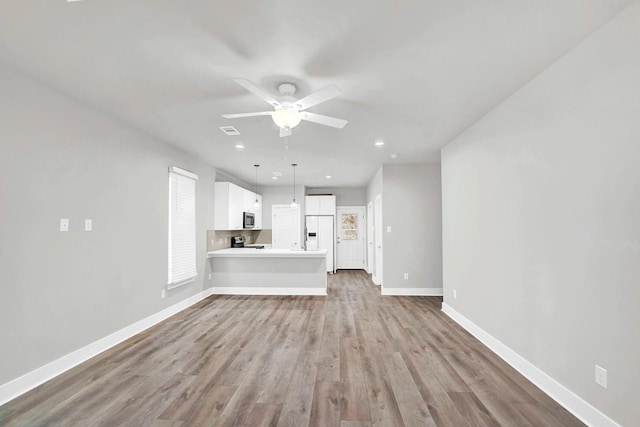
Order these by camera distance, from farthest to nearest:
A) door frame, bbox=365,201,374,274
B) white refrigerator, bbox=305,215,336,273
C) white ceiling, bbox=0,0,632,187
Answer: white refrigerator, bbox=305,215,336,273 < door frame, bbox=365,201,374,274 < white ceiling, bbox=0,0,632,187

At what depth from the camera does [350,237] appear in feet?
30.6

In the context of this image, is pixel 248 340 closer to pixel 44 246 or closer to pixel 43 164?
pixel 44 246

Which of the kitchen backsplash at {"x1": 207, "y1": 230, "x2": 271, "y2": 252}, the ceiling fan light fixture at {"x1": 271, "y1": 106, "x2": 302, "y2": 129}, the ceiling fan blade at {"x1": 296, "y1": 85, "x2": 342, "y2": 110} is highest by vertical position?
the ceiling fan blade at {"x1": 296, "y1": 85, "x2": 342, "y2": 110}

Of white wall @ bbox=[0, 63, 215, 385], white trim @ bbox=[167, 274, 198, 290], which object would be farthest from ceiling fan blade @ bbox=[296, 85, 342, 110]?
white trim @ bbox=[167, 274, 198, 290]

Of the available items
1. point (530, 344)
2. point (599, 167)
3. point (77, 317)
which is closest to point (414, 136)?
point (599, 167)

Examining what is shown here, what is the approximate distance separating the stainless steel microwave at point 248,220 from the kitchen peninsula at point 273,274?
1115 mm

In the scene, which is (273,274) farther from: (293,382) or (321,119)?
(321,119)

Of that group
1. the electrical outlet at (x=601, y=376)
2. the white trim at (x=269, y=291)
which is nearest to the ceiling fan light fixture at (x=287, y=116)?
the electrical outlet at (x=601, y=376)

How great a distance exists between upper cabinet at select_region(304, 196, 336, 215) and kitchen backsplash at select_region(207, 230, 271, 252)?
134 cm

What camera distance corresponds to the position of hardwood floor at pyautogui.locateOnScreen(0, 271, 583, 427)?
2084 mm

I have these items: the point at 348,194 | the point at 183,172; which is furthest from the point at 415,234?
the point at 183,172

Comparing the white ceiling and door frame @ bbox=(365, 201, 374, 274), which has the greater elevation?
the white ceiling

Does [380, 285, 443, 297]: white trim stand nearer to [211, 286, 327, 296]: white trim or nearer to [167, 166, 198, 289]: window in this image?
[211, 286, 327, 296]: white trim

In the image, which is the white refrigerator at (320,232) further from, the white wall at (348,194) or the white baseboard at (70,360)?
the white baseboard at (70,360)
